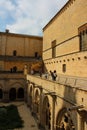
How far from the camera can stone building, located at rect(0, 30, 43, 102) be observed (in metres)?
30.8

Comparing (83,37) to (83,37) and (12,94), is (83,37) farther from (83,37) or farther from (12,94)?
(12,94)

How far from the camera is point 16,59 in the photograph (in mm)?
35812

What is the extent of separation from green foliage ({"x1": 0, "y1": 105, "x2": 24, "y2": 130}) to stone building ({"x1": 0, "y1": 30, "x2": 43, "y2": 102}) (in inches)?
239

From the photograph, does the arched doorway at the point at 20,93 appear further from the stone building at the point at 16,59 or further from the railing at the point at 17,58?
the railing at the point at 17,58

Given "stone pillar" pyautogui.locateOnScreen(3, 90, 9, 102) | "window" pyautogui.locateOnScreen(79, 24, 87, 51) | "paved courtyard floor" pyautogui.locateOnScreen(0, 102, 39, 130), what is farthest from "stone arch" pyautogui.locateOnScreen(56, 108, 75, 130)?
"stone pillar" pyautogui.locateOnScreen(3, 90, 9, 102)

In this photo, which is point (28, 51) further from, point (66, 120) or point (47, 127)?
point (66, 120)

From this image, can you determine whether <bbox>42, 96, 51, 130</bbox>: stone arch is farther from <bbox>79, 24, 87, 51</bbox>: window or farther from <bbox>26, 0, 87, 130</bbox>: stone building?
<bbox>79, 24, 87, 51</bbox>: window

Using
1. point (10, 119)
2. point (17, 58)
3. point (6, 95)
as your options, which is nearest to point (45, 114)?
point (10, 119)

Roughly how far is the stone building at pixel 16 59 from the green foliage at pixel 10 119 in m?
6.07

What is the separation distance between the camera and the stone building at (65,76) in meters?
11.0

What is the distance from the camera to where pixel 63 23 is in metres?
25.0

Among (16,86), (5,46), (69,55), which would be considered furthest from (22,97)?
(69,55)

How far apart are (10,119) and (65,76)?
7131mm

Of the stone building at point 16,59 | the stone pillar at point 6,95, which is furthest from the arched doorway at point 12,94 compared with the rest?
the stone pillar at point 6,95
